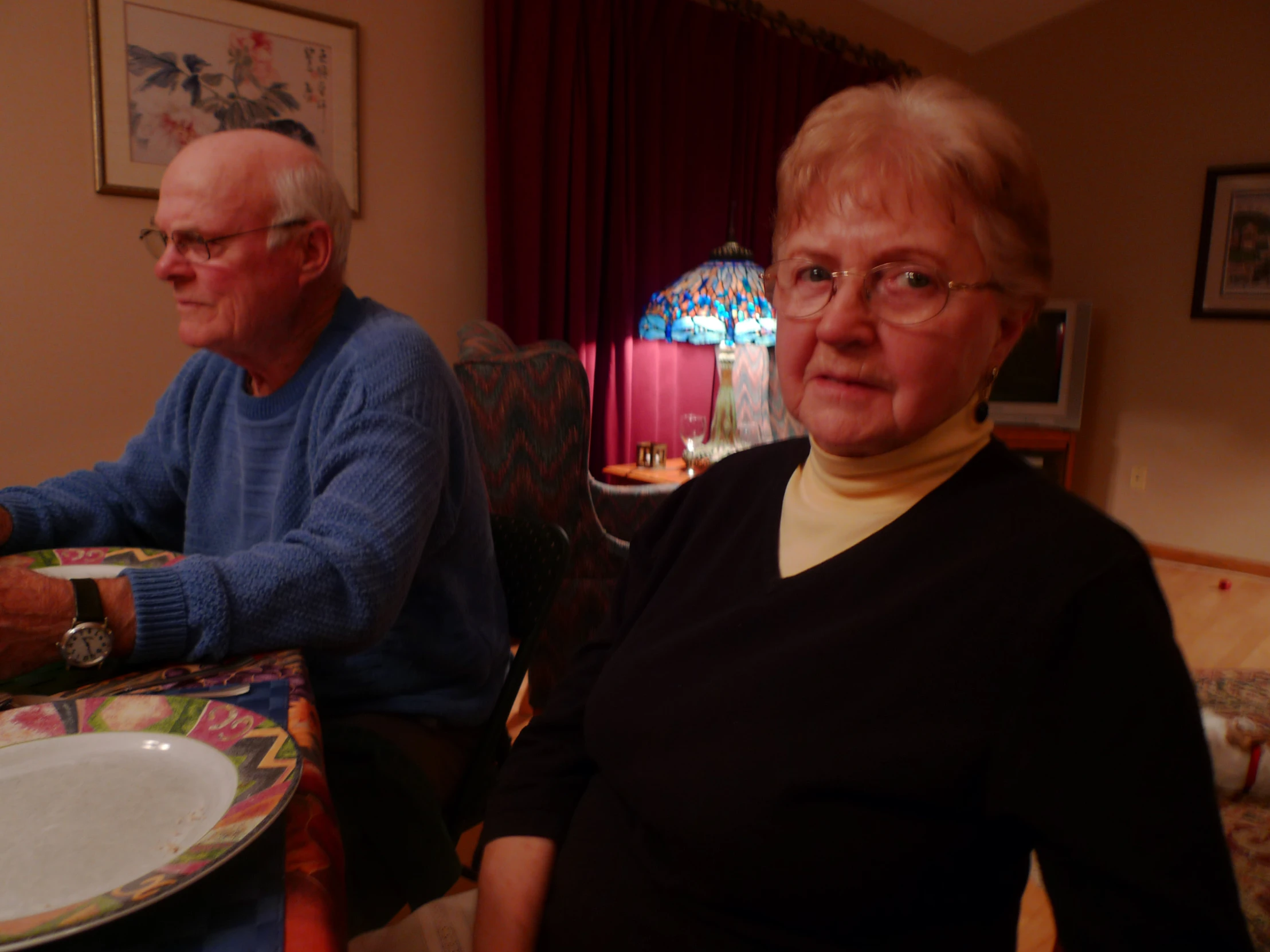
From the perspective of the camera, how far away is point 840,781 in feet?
2.18

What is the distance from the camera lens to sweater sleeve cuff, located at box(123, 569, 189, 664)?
77 centimetres

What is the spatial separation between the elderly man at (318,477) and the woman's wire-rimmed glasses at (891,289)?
0.51 meters

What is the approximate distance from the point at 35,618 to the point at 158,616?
10 centimetres

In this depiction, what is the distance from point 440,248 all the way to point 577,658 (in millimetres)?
2296

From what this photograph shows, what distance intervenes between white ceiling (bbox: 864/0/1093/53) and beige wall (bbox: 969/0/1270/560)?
9 centimetres

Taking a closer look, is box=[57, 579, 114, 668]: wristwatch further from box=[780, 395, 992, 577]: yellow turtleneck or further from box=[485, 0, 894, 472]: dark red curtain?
box=[485, 0, 894, 472]: dark red curtain

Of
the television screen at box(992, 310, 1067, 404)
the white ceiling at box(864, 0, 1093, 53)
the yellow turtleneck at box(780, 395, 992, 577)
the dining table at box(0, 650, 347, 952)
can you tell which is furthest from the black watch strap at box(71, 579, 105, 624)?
the white ceiling at box(864, 0, 1093, 53)

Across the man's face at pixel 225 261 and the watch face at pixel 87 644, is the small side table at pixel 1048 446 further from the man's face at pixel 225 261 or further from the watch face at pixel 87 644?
the watch face at pixel 87 644

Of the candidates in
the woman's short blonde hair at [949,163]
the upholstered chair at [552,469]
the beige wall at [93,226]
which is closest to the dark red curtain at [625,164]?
the beige wall at [93,226]

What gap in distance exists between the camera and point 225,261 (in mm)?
1147

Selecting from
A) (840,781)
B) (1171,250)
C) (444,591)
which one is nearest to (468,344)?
(444,591)

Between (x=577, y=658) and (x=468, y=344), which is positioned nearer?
(x=577, y=658)

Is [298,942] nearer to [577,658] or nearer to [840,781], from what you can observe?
[840,781]

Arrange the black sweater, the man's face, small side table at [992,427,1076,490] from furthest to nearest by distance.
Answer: small side table at [992,427,1076,490] < the man's face < the black sweater
